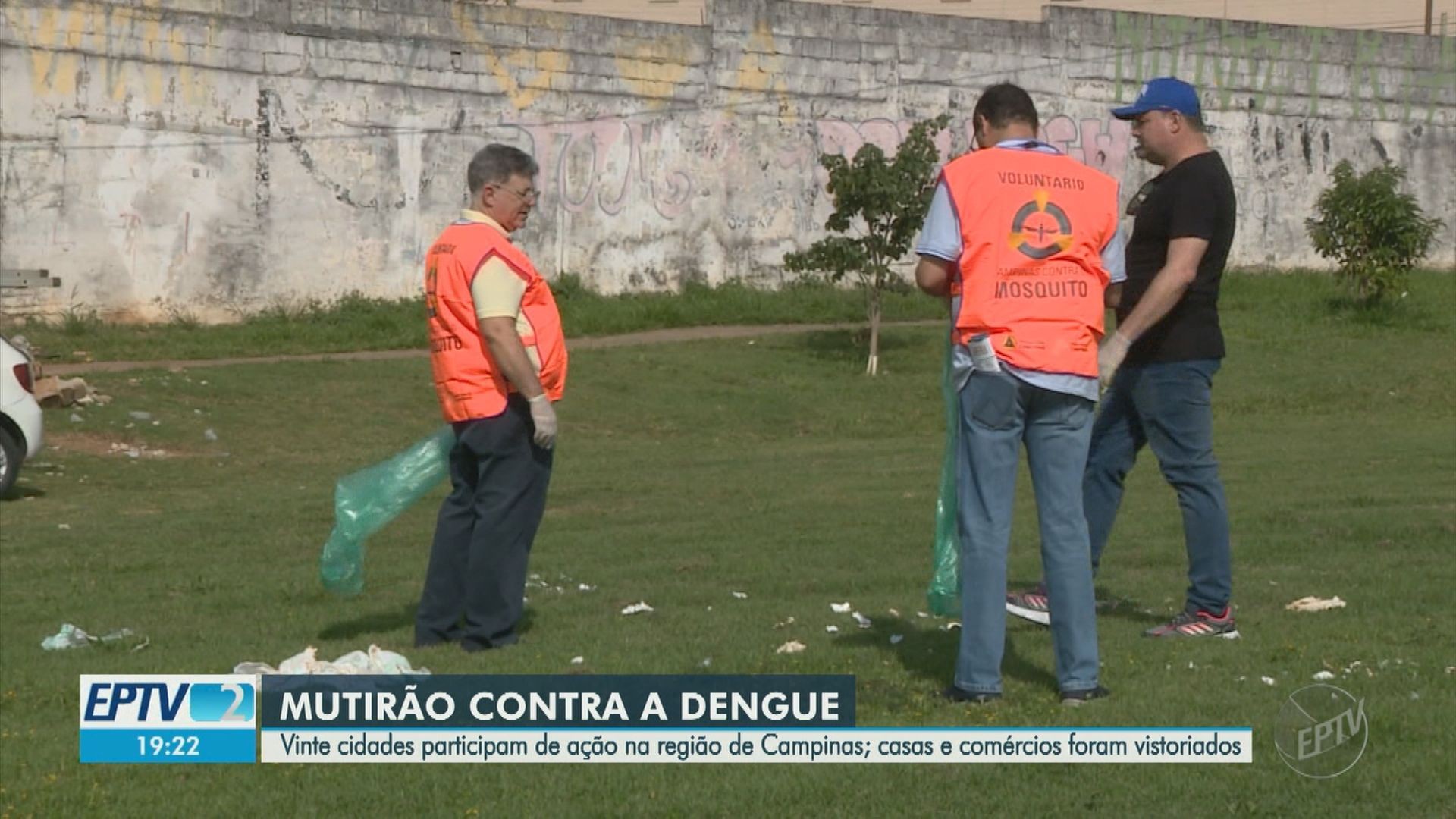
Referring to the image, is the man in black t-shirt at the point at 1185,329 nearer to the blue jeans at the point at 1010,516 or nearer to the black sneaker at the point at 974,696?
the blue jeans at the point at 1010,516

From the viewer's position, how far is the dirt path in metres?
23.0

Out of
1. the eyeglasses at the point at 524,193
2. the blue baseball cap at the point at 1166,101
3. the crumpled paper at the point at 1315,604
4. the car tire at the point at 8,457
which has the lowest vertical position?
the car tire at the point at 8,457

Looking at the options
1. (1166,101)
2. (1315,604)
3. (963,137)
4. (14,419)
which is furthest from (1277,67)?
(1166,101)

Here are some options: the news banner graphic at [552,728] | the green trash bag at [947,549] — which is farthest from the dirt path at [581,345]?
the green trash bag at [947,549]

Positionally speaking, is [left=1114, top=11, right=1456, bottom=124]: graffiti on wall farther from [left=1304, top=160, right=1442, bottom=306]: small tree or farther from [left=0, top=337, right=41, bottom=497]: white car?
[left=0, top=337, right=41, bottom=497]: white car

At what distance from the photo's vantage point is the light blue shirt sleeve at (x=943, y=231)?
18.9ft

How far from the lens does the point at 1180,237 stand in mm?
6590

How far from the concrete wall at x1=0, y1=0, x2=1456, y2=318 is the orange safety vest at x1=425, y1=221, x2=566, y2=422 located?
19.3 meters

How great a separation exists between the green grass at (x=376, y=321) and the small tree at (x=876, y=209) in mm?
3013

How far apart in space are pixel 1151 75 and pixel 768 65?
740 centimetres

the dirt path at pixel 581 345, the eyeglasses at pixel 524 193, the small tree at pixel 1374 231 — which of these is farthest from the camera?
the small tree at pixel 1374 231

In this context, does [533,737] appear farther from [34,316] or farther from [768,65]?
[768,65]

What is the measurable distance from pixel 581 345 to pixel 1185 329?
65.9ft

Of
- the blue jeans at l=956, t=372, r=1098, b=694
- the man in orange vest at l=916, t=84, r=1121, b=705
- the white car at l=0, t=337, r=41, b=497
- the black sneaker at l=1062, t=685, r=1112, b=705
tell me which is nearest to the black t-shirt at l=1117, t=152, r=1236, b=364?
the man in orange vest at l=916, t=84, r=1121, b=705
